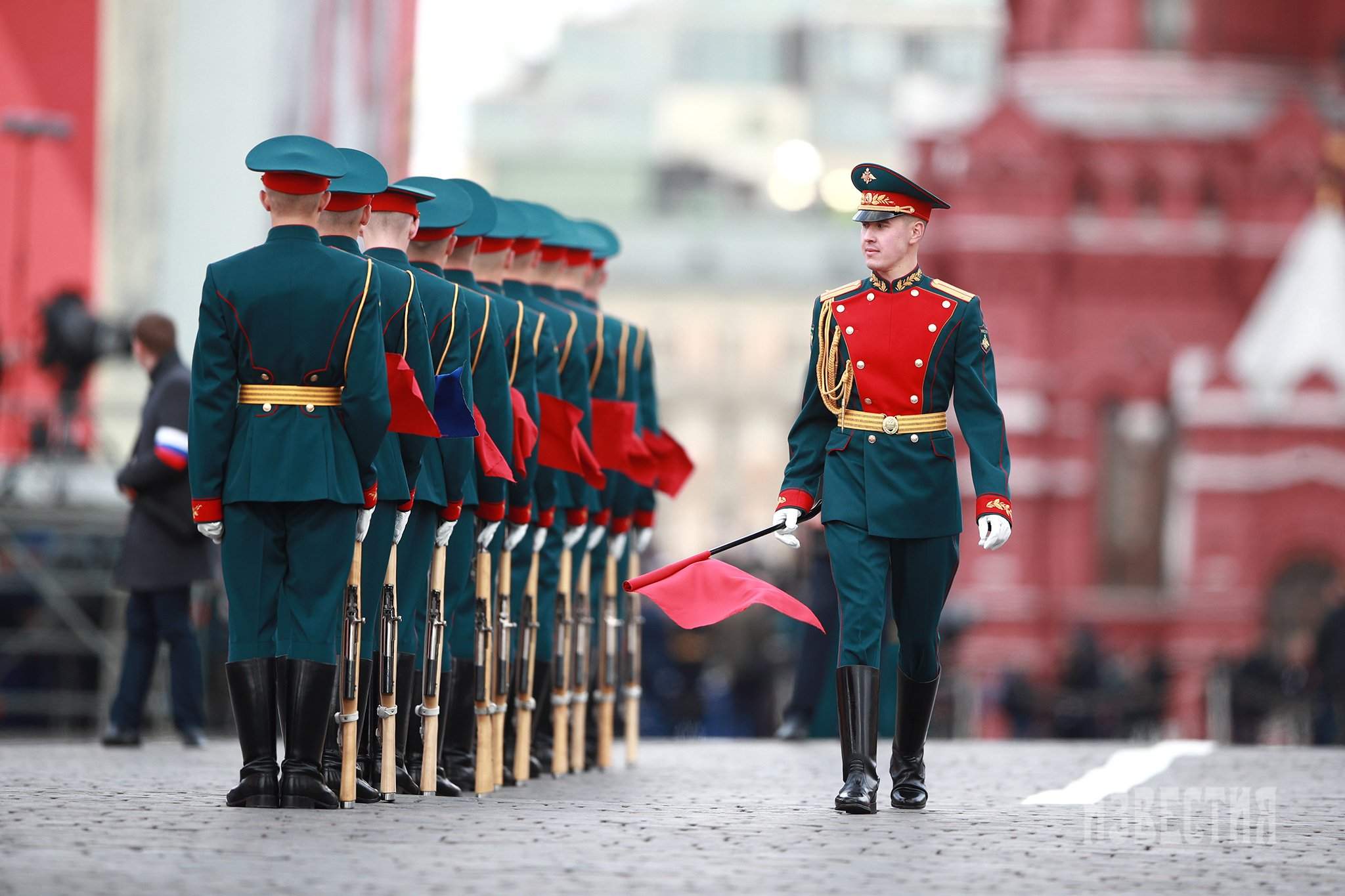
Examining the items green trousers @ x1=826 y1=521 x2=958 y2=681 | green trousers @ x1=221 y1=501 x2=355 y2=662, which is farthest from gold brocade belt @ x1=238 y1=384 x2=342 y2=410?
green trousers @ x1=826 y1=521 x2=958 y2=681

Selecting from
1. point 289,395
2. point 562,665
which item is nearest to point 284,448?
point 289,395

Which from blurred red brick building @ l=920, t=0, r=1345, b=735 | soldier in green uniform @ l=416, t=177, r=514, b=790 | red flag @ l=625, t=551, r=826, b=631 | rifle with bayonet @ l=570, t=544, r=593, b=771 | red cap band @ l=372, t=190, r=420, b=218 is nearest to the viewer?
red flag @ l=625, t=551, r=826, b=631

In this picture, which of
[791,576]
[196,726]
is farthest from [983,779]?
[791,576]

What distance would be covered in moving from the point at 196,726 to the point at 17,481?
7.60 metres

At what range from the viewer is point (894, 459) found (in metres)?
8.55

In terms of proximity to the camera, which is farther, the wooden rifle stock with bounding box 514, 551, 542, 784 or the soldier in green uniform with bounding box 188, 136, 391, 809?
the wooden rifle stock with bounding box 514, 551, 542, 784

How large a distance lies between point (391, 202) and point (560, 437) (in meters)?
1.70

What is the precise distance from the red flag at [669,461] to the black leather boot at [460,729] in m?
2.40

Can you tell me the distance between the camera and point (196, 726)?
12.7 metres

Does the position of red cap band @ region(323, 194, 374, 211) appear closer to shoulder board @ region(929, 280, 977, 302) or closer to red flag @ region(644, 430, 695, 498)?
shoulder board @ region(929, 280, 977, 302)

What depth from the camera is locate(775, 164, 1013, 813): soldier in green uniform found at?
8.49 metres

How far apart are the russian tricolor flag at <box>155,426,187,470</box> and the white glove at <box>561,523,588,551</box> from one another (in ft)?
7.15

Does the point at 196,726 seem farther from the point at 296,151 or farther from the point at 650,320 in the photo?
the point at 650,320

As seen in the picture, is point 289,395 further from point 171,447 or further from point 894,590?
point 171,447
